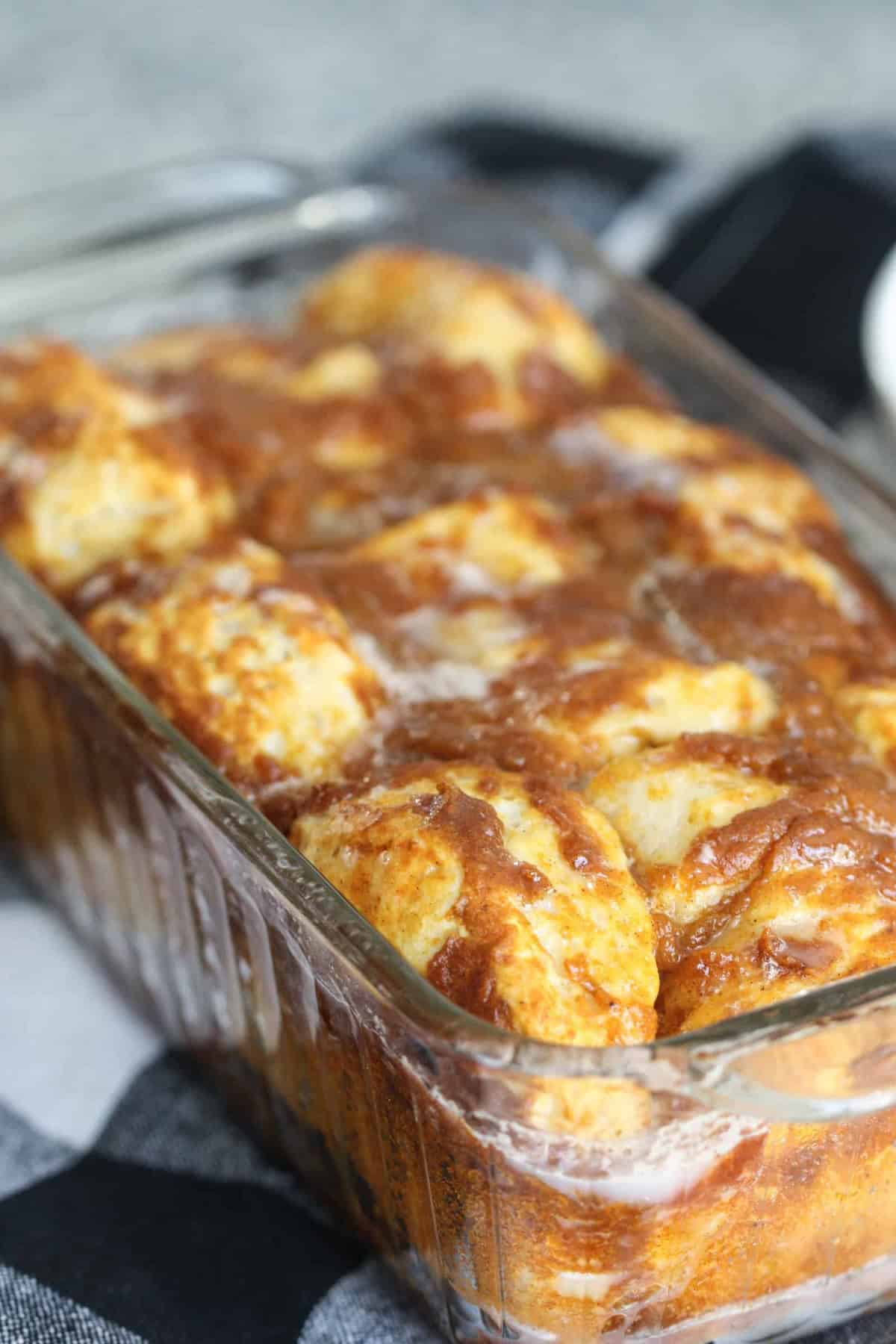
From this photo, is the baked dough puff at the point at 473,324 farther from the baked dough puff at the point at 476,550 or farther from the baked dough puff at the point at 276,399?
the baked dough puff at the point at 476,550

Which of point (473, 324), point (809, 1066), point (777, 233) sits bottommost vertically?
point (777, 233)

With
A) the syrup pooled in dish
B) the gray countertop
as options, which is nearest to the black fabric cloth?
the gray countertop

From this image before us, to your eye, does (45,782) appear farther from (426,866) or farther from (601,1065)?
(601,1065)

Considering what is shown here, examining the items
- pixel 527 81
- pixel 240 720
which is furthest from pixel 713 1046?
pixel 527 81

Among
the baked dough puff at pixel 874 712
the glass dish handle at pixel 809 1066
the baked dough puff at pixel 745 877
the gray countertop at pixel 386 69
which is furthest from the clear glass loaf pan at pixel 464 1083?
the gray countertop at pixel 386 69

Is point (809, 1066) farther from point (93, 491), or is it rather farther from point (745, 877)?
point (93, 491)

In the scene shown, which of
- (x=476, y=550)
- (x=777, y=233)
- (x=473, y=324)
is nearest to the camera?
(x=476, y=550)

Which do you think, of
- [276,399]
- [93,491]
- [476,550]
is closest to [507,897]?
[476,550]
